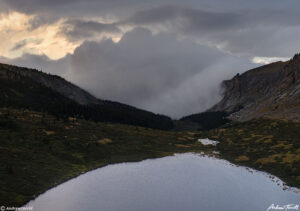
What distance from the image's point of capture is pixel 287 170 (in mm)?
68625

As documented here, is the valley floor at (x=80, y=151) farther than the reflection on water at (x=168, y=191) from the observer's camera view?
Yes

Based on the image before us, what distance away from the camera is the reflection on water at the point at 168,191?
49.1 m

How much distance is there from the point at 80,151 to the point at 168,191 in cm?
4619

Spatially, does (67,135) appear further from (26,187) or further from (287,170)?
(287,170)

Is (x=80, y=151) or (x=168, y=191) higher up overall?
(x=80, y=151)

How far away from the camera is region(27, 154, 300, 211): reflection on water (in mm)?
49062

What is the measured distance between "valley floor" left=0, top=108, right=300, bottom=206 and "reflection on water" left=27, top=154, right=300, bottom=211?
464 centimetres

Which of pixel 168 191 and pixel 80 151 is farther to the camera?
pixel 80 151

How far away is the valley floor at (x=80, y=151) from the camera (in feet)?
195

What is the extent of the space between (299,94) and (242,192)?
159m

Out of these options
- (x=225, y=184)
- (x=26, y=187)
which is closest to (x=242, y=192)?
(x=225, y=184)

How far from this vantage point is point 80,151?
95.2 m

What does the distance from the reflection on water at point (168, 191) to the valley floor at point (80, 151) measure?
15.2 ft

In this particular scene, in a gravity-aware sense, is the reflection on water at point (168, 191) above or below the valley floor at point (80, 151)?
below
